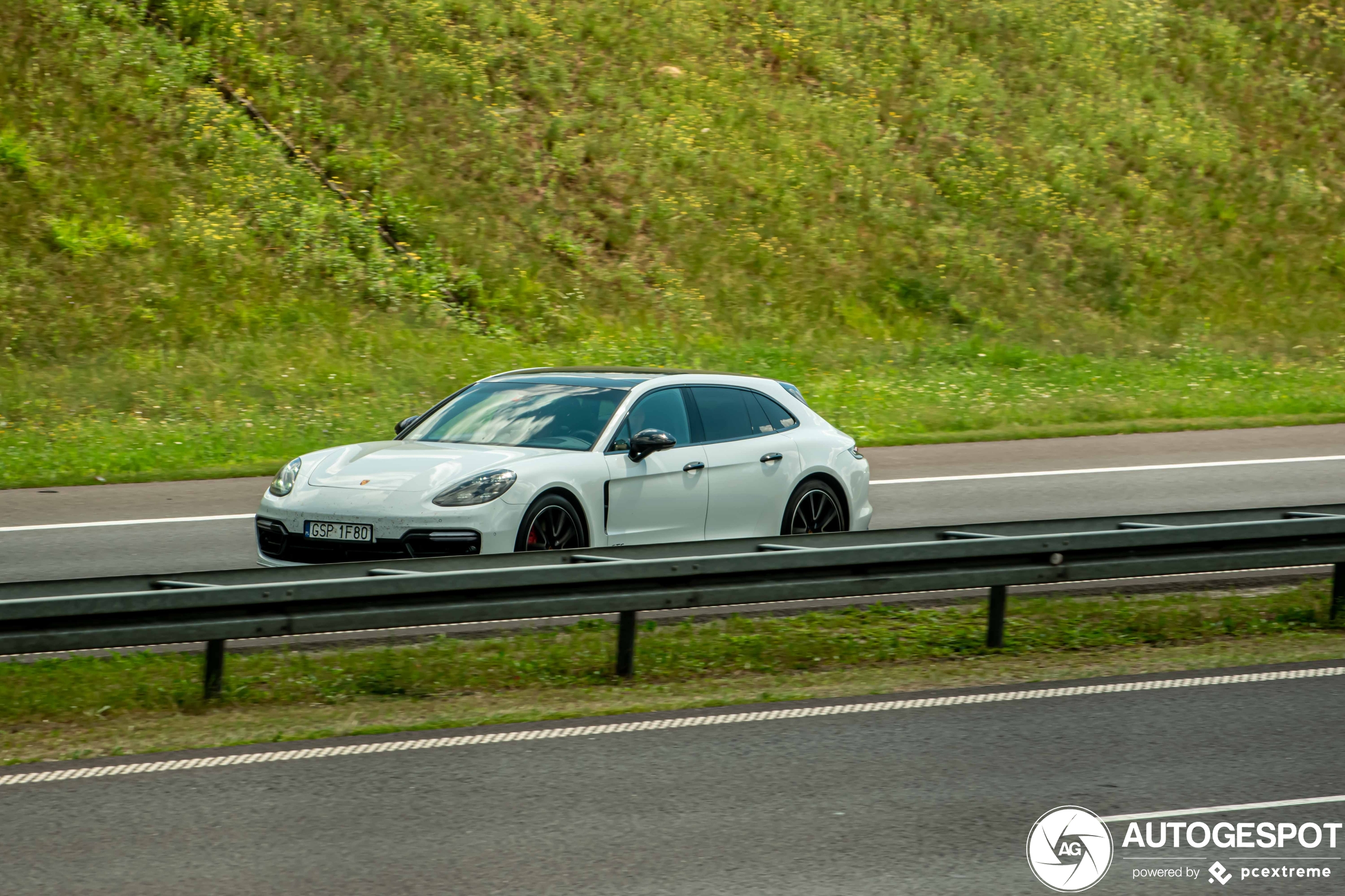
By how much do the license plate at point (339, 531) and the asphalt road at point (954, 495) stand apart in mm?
2365

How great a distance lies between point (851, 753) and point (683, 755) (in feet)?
2.40

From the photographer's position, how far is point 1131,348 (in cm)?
2717

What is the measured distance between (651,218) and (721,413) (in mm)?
17170

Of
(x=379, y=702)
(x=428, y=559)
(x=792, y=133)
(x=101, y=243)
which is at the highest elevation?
(x=792, y=133)

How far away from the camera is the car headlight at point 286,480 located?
9734 millimetres

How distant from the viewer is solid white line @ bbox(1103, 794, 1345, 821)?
5.82 meters

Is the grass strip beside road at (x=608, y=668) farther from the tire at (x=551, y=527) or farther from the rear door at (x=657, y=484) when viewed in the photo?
the rear door at (x=657, y=484)

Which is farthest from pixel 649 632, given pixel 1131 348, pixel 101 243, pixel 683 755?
pixel 1131 348

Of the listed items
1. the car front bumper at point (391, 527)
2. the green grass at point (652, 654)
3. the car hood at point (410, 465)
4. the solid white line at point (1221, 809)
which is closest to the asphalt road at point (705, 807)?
the solid white line at point (1221, 809)

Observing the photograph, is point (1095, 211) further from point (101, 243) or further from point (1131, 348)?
point (101, 243)

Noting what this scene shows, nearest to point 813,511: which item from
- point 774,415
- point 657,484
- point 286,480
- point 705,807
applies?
point 774,415

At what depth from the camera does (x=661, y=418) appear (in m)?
10.6

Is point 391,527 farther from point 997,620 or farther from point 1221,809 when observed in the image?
point 1221,809

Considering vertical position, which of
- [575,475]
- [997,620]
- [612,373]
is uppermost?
[612,373]
